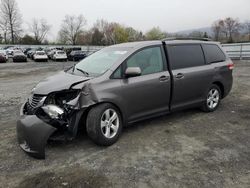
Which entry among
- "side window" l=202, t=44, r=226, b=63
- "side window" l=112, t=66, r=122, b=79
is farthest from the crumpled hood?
"side window" l=202, t=44, r=226, b=63

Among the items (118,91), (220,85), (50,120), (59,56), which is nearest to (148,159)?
(118,91)

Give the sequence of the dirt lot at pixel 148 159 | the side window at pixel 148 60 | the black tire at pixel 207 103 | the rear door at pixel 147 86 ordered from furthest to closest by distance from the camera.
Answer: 1. the black tire at pixel 207 103
2. the side window at pixel 148 60
3. the rear door at pixel 147 86
4. the dirt lot at pixel 148 159

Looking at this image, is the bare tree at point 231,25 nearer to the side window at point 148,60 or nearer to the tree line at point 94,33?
the tree line at point 94,33

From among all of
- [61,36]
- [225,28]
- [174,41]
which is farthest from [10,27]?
[174,41]

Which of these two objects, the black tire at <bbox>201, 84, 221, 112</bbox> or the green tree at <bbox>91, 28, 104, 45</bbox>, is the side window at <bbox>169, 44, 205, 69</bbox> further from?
the green tree at <bbox>91, 28, 104, 45</bbox>

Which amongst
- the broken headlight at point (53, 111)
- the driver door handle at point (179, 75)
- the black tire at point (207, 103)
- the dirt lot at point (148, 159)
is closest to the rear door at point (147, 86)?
the driver door handle at point (179, 75)

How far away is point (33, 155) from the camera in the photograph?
396cm

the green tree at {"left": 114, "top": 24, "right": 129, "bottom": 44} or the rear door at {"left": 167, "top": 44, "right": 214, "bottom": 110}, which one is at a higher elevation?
the green tree at {"left": 114, "top": 24, "right": 129, "bottom": 44}

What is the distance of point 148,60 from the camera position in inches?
202

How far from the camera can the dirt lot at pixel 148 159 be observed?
3.42 meters

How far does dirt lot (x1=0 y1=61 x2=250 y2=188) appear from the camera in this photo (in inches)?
134

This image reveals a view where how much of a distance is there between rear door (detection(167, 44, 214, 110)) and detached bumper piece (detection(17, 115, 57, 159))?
8.64ft

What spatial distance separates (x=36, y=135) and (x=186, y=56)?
3517 mm

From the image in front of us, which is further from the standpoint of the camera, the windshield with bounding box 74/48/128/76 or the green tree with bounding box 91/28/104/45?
the green tree with bounding box 91/28/104/45
